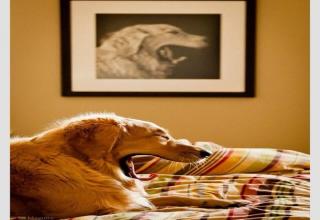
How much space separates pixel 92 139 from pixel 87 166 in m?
0.08

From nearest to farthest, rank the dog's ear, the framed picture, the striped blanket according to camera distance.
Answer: the striped blanket
the dog's ear
the framed picture

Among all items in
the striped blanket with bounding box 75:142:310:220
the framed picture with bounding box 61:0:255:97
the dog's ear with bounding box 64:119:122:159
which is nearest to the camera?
the striped blanket with bounding box 75:142:310:220

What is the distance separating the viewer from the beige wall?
3291 mm

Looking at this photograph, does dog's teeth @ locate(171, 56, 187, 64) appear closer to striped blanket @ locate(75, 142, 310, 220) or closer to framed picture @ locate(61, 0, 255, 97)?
framed picture @ locate(61, 0, 255, 97)

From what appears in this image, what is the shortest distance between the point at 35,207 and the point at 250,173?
3.33ft

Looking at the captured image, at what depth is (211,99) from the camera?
130 inches

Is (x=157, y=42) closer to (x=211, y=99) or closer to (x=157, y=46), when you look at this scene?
(x=157, y=46)

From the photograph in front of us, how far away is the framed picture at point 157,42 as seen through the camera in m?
3.26

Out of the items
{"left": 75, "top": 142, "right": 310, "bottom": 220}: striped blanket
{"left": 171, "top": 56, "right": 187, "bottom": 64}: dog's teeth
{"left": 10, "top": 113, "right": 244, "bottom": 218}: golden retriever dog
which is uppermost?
{"left": 171, "top": 56, "right": 187, "bottom": 64}: dog's teeth

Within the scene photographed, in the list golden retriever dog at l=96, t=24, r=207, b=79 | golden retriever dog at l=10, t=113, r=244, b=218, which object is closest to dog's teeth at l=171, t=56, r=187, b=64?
golden retriever dog at l=96, t=24, r=207, b=79

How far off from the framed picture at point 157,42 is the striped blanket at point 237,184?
1234 millimetres

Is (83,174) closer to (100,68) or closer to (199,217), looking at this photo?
(199,217)

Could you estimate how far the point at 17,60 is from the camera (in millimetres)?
3312

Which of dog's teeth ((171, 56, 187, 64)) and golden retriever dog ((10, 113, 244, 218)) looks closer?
golden retriever dog ((10, 113, 244, 218))
